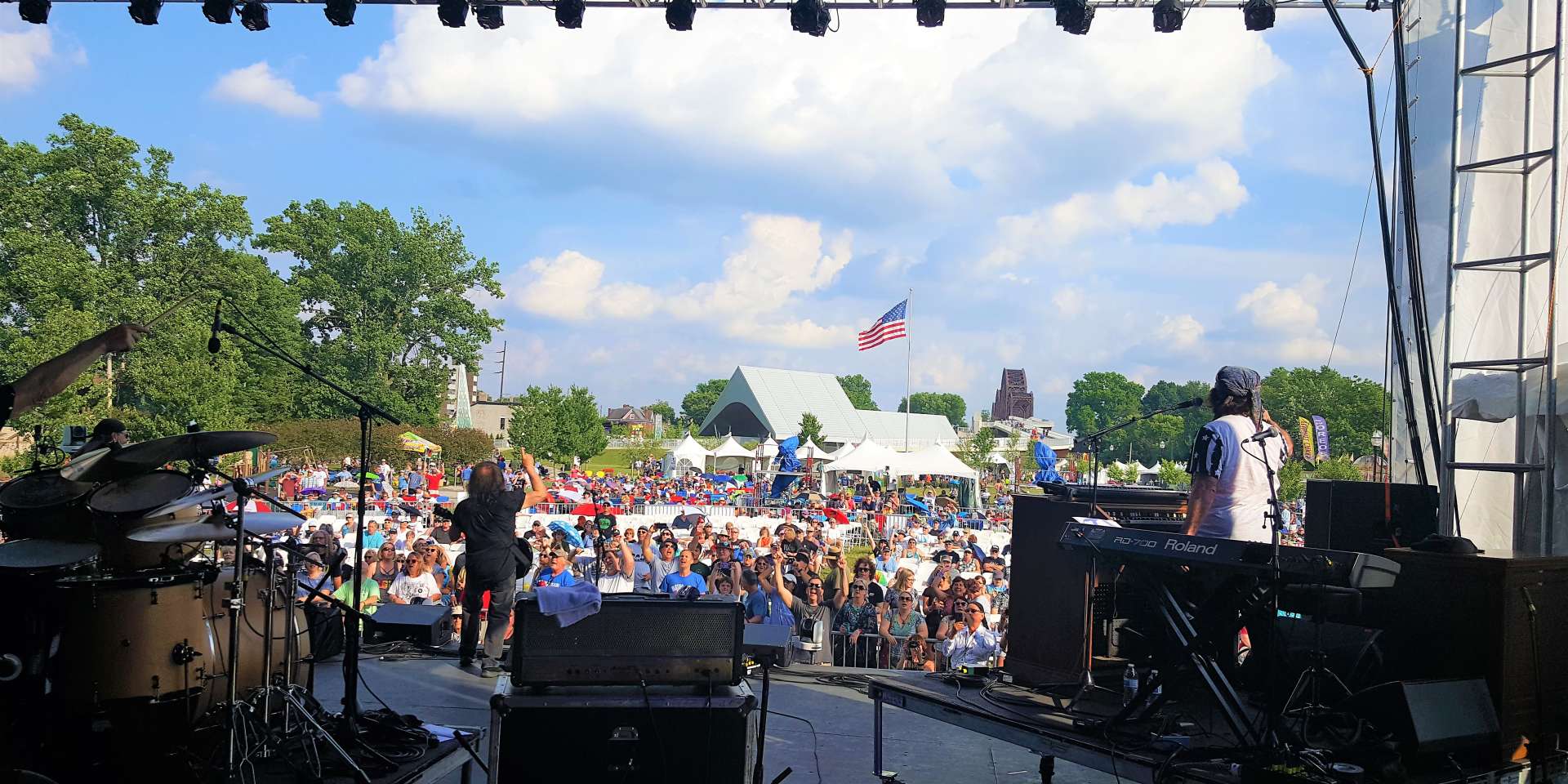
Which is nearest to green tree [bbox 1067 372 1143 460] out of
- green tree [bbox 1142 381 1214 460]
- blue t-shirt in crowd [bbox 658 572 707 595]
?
green tree [bbox 1142 381 1214 460]

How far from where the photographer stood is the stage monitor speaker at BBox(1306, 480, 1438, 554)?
6.06 m

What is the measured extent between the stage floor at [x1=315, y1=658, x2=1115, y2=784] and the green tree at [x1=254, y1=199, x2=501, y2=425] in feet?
147

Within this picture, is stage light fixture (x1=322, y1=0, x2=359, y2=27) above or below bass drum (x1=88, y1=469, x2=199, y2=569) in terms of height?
above

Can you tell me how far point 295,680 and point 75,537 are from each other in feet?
4.38

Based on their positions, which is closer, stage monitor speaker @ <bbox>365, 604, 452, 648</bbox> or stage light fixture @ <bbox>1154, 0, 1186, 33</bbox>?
stage monitor speaker @ <bbox>365, 604, 452, 648</bbox>

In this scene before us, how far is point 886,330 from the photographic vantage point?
3481cm

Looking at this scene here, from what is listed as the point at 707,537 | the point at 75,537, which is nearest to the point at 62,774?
the point at 75,537

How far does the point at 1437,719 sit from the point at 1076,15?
6651mm

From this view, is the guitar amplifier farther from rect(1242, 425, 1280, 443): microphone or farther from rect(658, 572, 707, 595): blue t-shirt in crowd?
rect(658, 572, 707, 595): blue t-shirt in crowd

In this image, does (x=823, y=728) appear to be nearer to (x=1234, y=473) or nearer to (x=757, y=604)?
(x=757, y=604)

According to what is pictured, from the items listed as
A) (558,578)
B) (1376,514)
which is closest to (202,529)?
(558,578)

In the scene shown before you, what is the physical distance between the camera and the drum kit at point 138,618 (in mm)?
4348

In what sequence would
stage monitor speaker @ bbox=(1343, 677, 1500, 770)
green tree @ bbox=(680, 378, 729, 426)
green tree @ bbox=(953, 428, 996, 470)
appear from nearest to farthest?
stage monitor speaker @ bbox=(1343, 677, 1500, 770) → green tree @ bbox=(953, 428, 996, 470) → green tree @ bbox=(680, 378, 729, 426)

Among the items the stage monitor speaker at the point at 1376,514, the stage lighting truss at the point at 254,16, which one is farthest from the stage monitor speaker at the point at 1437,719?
the stage lighting truss at the point at 254,16
